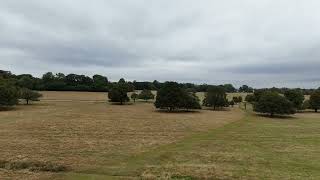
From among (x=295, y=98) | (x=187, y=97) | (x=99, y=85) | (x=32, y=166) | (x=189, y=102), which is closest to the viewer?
(x=32, y=166)

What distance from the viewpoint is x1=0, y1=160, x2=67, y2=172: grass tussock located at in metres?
33.3

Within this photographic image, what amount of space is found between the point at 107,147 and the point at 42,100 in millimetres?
96116

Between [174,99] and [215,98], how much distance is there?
16520mm

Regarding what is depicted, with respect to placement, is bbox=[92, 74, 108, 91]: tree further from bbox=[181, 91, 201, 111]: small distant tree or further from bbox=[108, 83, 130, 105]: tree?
bbox=[181, 91, 201, 111]: small distant tree

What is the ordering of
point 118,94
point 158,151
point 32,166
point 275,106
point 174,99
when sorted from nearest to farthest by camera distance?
point 32,166 < point 158,151 < point 275,106 < point 174,99 < point 118,94

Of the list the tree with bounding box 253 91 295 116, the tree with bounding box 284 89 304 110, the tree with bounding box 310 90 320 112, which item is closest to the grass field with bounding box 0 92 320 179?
the tree with bounding box 253 91 295 116

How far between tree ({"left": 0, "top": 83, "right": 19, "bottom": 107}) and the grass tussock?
74.0m

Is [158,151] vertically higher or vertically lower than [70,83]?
lower

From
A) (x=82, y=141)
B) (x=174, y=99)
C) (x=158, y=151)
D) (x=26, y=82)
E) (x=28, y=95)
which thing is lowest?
(x=158, y=151)

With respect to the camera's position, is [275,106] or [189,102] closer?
[275,106]

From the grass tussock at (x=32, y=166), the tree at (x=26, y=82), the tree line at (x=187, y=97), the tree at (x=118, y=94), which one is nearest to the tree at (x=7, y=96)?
the tree line at (x=187, y=97)

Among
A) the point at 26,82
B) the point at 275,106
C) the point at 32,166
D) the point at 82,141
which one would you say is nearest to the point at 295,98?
the point at 275,106

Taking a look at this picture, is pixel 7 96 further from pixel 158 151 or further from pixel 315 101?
pixel 315 101

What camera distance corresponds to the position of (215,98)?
123 meters
